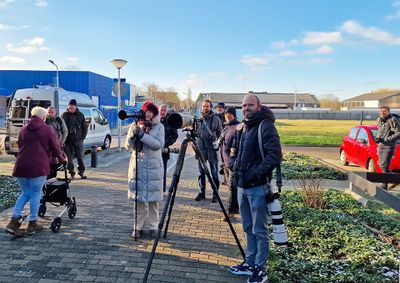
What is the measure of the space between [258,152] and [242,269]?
142cm

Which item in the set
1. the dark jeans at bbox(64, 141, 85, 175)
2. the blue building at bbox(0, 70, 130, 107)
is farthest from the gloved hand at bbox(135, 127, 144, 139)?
the blue building at bbox(0, 70, 130, 107)

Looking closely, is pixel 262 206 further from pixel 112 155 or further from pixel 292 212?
pixel 112 155

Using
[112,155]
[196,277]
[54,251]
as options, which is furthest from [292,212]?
[112,155]

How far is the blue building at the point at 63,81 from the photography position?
1187 inches

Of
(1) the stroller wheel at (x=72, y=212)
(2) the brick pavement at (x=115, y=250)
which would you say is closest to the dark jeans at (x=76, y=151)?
(2) the brick pavement at (x=115, y=250)

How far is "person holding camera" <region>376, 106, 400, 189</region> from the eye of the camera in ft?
28.3

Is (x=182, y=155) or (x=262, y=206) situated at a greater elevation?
(x=182, y=155)

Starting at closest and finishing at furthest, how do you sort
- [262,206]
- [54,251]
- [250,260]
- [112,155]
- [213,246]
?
[262,206]
[250,260]
[54,251]
[213,246]
[112,155]

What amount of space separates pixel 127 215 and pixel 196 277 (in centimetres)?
249

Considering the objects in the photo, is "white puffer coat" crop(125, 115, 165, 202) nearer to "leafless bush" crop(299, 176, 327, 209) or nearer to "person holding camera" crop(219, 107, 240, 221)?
"person holding camera" crop(219, 107, 240, 221)

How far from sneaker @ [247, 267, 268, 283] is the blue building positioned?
2833 centimetres

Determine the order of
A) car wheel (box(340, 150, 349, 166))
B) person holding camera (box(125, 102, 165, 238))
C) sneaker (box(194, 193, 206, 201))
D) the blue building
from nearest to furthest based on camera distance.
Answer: person holding camera (box(125, 102, 165, 238)), sneaker (box(194, 193, 206, 201)), car wheel (box(340, 150, 349, 166)), the blue building

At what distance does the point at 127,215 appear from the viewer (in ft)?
20.0

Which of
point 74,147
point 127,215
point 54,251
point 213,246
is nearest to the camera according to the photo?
point 54,251
